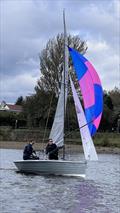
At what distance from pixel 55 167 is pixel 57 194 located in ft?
20.2

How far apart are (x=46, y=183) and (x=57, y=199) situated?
5.13 metres

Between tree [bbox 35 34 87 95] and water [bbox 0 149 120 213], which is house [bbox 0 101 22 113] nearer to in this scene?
tree [bbox 35 34 87 95]

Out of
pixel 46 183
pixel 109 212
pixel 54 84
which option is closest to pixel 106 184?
pixel 46 183

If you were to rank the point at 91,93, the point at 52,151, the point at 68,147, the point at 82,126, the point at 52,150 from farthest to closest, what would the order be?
the point at 68,147
the point at 52,150
the point at 52,151
the point at 82,126
the point at 91,93

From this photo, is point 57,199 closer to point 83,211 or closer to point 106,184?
point 83,211

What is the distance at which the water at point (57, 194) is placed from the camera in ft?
57.8

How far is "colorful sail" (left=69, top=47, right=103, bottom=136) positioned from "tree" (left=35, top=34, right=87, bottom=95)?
47.9 m

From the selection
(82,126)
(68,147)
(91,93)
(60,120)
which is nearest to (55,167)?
(82,126)

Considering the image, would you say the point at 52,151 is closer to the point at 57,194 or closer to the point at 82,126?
the point at 82,126

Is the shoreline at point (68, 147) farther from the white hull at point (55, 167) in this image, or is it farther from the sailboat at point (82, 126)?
the white hull at point (55, 167)

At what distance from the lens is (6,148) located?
66375mm

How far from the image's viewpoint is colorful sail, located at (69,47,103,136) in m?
26.7

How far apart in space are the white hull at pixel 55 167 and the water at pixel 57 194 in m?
0.38

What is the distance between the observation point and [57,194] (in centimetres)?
2119
